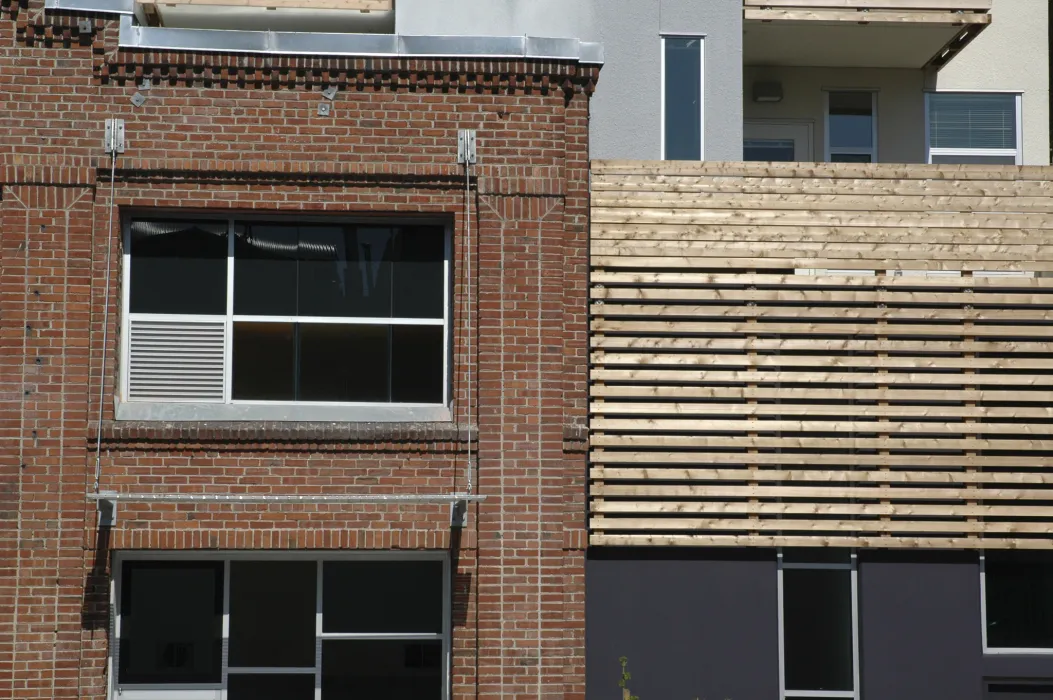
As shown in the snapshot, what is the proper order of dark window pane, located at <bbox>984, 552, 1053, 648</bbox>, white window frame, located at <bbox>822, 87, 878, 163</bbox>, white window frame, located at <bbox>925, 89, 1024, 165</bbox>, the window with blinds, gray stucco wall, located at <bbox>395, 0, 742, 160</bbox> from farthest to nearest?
white window frame, located at <bbox>822, 87, 878, 163</bbox> < the window with blinds < white window frame, located at <bbox>925, 89, 1024, 165</bbox> < gray stucco wall, located at <bbox>395, 0, 742, 160</bbox> < dark window pane, located at <bbox>984, 552, 1053, 648</bbox>

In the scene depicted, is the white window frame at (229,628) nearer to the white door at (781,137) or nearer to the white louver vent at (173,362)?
the white louver vent at (173,362)

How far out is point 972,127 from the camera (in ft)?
53.4

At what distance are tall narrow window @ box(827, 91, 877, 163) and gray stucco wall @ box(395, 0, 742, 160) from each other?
9.66 ft

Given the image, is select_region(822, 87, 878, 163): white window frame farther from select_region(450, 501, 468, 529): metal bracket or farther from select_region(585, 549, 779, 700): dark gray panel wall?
select_region(450, 501, 468, 529): metal bracket

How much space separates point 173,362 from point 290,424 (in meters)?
1.27

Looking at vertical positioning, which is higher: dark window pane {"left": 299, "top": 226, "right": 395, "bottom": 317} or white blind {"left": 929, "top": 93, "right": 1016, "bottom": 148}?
white blind {"left": 929, "top": 93, "right": 1016, "bottom": 148}

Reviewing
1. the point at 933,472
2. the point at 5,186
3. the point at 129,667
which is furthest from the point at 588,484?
the point at 5,186

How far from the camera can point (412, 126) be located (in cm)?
1153

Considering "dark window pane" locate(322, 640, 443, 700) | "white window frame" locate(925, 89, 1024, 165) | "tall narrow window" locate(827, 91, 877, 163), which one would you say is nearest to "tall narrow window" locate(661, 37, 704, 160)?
"tall narrow window" locate(827, 91, 877, 163)

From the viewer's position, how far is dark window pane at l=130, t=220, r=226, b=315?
1143cm

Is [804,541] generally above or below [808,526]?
below

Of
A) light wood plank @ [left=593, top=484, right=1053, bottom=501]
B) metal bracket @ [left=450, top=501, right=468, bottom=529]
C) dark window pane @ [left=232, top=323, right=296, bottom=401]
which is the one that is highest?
dark window pane @ [left=232, top=323, right=296, bottom=401]

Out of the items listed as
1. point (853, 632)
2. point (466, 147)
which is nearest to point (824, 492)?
point (853, 632)

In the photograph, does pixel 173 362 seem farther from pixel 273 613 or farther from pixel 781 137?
pixel 781 137
